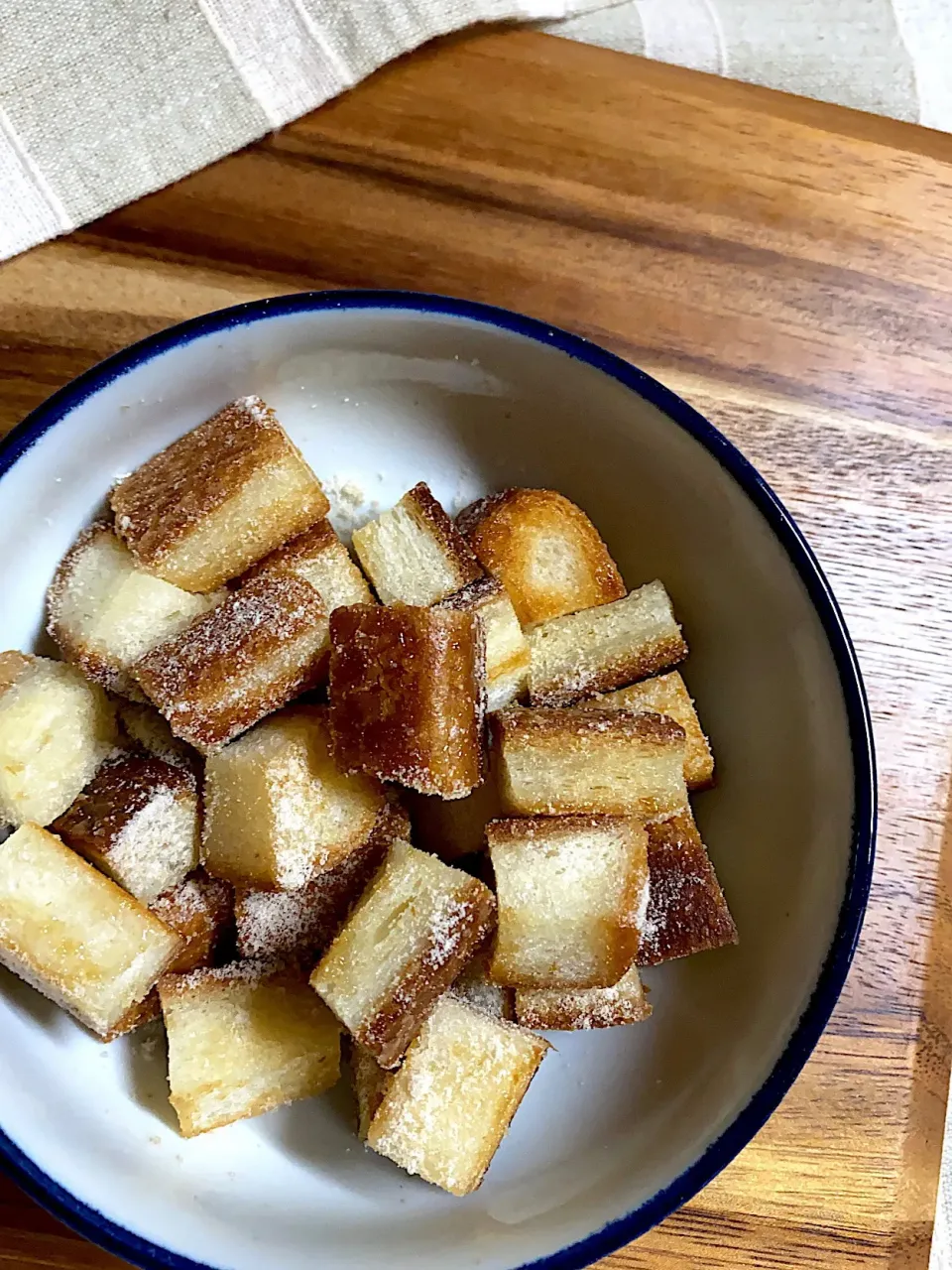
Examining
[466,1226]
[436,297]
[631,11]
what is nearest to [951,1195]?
[466,1226]

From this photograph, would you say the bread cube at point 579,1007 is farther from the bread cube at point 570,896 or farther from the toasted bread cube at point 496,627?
the toasted bread cube at point 496,627

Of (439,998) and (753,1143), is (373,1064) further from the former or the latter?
(753,1143)

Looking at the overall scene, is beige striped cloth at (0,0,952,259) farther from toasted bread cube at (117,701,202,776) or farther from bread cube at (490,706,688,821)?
bread cube at (490,706,688,821)

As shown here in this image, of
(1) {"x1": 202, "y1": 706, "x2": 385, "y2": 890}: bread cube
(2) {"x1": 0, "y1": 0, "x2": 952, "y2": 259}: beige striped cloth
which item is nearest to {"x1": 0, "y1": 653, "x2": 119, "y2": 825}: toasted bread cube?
(1) {"x1": 202, "y1": 706, "x2": 385, "y2": 890}: bread cube

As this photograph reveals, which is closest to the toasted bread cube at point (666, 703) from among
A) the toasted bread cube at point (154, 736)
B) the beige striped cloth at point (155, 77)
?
the toasted bread cube at point (154, 736)

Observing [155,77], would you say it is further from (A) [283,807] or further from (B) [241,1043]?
(B) [241,1043]

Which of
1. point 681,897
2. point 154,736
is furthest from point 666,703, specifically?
point 154,736
